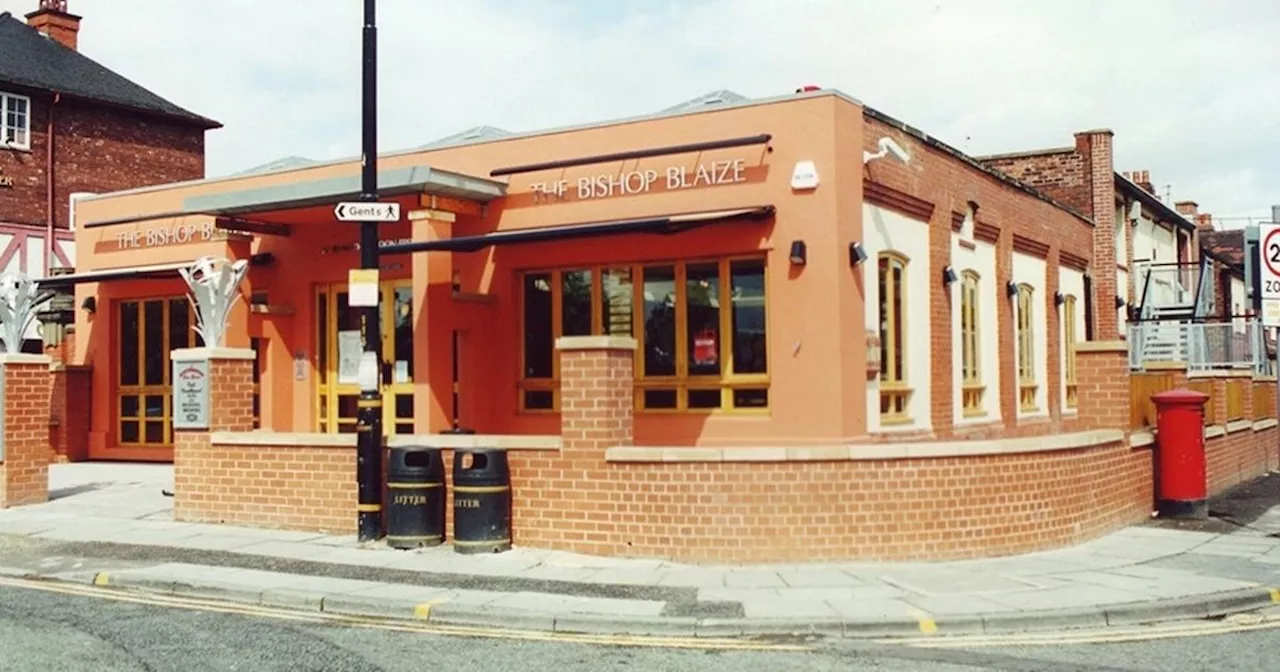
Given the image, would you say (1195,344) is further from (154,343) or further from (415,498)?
(154,343)

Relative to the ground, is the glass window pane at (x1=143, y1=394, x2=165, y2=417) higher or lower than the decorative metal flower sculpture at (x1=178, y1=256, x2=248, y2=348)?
lower

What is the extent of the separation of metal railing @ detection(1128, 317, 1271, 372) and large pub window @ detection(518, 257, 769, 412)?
16933 millimetres

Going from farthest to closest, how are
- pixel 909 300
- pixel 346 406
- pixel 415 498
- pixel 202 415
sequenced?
pixel 346 406 < pixel 909 300 < pixel 202 415 < pixel 415 498

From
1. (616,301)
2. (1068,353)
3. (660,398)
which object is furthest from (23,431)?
(1068,353)

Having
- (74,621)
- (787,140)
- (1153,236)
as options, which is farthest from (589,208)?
(1153,236)

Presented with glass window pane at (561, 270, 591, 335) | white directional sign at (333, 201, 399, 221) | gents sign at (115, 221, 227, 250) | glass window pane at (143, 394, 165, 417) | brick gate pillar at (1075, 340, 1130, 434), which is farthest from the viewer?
glass window pane at (143, 394, 165, 417)

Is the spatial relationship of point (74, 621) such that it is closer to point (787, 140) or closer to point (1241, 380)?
point (787, 140)

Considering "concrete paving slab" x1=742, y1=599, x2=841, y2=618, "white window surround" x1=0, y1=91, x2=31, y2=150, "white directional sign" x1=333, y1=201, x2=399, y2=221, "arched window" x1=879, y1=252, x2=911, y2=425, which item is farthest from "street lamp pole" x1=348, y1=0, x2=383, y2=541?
"white window surround" x1=0, y1=91, x2=31, y2=150

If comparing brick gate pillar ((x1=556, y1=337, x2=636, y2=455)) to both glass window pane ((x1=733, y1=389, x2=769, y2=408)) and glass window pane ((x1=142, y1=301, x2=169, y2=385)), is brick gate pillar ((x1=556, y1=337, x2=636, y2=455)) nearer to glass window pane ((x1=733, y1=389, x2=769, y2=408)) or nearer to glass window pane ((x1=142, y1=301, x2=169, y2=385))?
glass window pane ((x1=733, y1=389, x2=769, y2=408))

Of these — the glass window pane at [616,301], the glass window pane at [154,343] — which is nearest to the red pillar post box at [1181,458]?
the glass window pane at [616,301]

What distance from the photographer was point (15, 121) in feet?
98.5

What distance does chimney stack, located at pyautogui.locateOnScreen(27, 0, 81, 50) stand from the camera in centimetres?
3469

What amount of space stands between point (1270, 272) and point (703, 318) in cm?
671

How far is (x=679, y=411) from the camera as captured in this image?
15531mm
